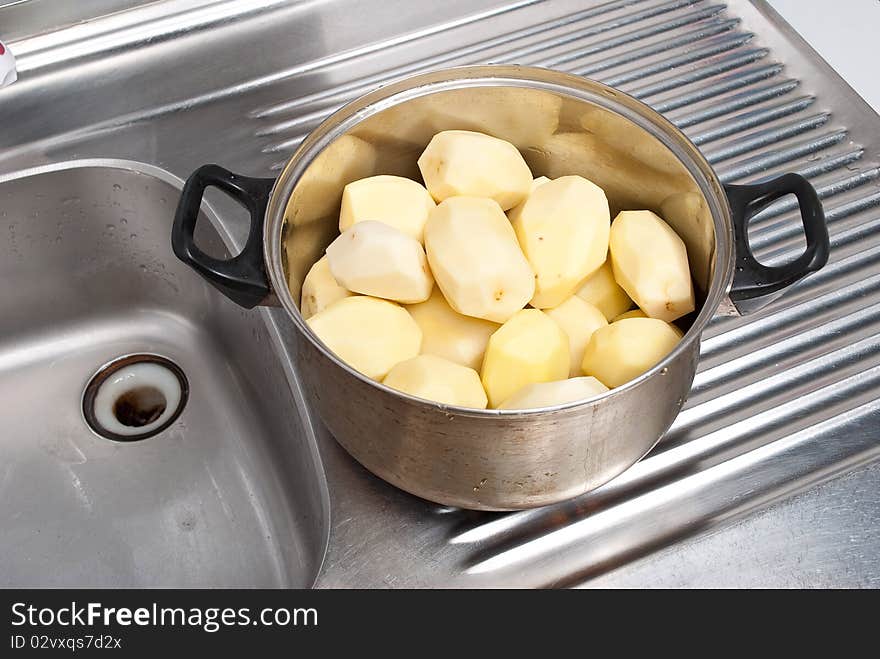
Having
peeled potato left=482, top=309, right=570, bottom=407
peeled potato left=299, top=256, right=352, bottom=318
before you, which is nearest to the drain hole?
peeled potato left=299, top=256, right=352, bottom=318

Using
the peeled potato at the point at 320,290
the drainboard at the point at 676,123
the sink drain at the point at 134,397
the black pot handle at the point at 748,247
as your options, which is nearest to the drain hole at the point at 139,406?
the sink drain at the point at 134,397

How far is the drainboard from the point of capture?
1.94 ft

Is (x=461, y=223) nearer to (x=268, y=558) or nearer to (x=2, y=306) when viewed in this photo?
(x=268, y=558)

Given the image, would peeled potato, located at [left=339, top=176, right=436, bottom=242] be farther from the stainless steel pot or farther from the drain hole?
the drain hole

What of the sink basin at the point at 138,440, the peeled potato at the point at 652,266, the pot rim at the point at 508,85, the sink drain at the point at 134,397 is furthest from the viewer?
the sink drain at the point at 134,397

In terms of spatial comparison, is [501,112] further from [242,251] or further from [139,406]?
[139,406]

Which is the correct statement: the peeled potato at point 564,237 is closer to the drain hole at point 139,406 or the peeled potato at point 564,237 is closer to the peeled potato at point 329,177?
the peeled potato at point 329,177

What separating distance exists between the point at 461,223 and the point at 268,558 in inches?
13.8

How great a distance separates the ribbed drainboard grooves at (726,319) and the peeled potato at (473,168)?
7.8 inches

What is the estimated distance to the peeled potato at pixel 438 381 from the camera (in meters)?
0.52

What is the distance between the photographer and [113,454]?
0.83 meters

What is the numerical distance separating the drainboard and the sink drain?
204 mm
